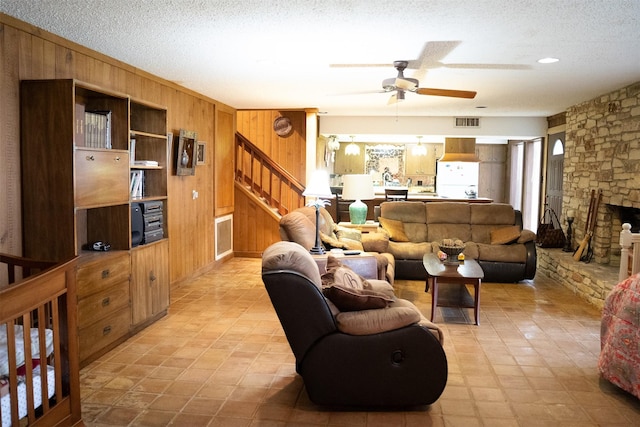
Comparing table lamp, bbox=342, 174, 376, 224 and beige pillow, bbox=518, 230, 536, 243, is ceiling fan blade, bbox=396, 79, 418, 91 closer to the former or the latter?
table lamp, bbox=342, 174, 376, 224

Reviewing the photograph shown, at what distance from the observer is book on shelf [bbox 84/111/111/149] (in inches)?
147

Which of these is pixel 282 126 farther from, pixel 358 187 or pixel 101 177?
pixel 101 177

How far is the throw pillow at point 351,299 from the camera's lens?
2969mm

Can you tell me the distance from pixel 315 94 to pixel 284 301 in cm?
422

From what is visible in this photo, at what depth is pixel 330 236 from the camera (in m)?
5.96

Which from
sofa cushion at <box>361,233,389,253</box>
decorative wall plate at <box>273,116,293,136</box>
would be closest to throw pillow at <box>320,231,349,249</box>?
sofa cushion at <box>361,233,389,253</box>

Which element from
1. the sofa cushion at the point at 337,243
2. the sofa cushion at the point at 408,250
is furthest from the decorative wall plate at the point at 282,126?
the sofa cushion at the point at 337,243

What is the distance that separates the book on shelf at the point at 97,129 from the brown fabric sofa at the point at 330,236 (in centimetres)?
185

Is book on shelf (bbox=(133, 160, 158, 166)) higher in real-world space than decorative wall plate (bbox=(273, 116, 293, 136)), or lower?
lower

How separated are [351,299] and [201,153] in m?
4.36

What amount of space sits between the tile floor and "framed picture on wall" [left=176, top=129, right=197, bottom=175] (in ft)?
5.36

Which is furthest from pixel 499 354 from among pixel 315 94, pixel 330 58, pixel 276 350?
pixel 315 94

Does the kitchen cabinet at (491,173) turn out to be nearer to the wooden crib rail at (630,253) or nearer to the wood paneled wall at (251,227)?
the wood paneled wall at (251,227)

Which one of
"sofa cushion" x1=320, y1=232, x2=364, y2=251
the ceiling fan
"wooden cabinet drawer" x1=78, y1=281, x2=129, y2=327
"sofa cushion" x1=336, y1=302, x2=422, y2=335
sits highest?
the ceiling fan
